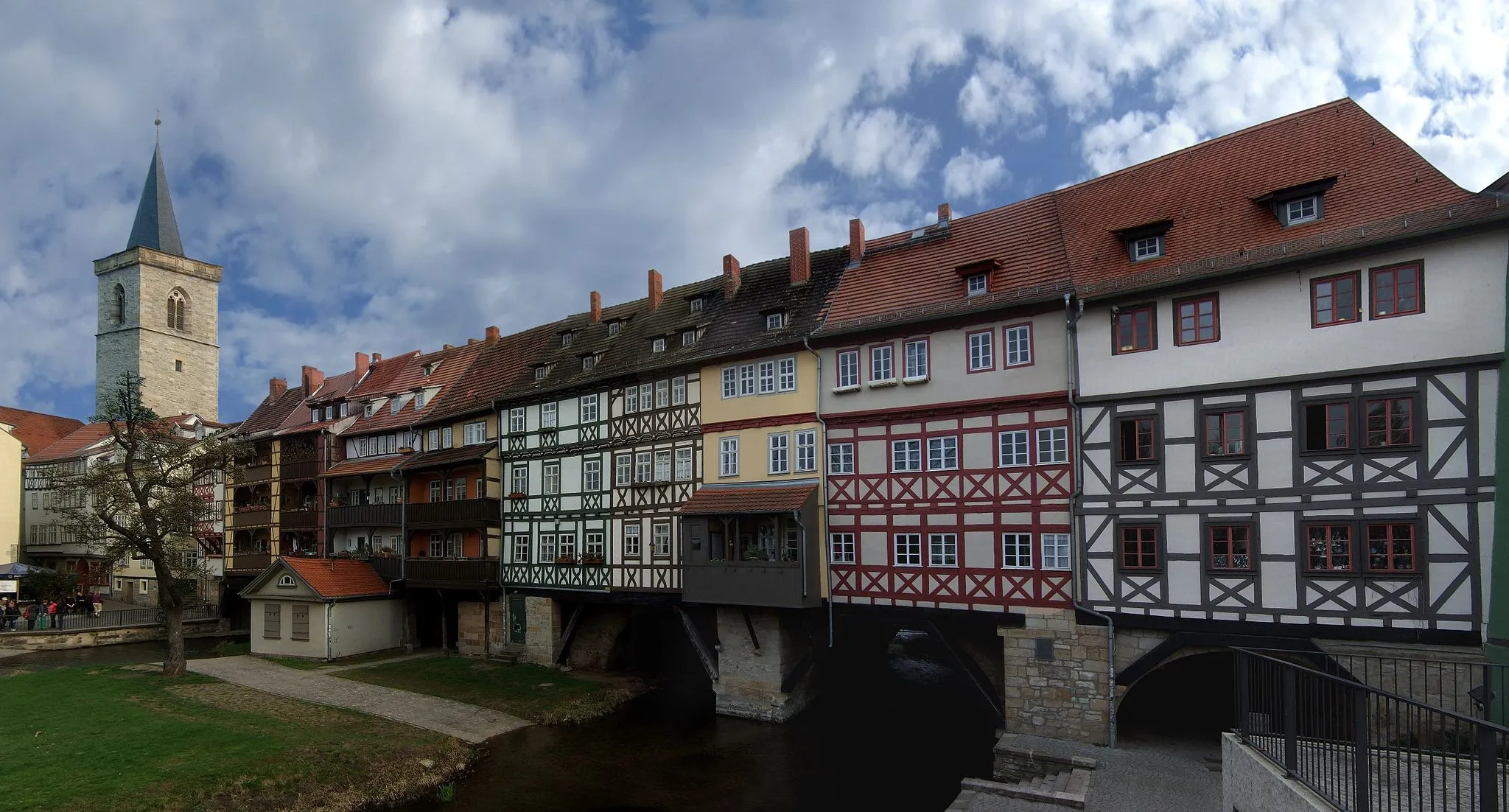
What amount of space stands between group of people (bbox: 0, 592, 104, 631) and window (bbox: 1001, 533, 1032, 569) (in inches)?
1723

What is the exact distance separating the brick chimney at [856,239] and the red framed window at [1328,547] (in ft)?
46.2

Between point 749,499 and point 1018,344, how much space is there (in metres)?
8.54

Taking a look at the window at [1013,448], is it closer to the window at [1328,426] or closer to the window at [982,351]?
the window at [982,351]

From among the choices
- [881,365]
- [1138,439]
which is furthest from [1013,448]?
[881,365]

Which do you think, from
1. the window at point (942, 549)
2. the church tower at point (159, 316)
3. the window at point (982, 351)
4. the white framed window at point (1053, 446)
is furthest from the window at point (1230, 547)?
the church tower at point (159, 316)

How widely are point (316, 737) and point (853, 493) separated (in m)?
14.7

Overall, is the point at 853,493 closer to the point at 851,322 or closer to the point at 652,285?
the point at 851,322

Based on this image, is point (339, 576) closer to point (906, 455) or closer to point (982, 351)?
point (906, 455)

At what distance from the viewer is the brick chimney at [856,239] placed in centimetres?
2612

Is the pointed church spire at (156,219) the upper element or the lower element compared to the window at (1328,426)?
upper

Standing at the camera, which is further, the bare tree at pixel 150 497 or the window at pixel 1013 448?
the bare tree at pixel 150 497

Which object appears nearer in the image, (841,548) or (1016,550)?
(1016,550)

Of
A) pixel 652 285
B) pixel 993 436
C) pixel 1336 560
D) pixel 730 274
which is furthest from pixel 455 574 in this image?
pixel 1336 560

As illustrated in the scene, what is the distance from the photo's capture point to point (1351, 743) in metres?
8.02
